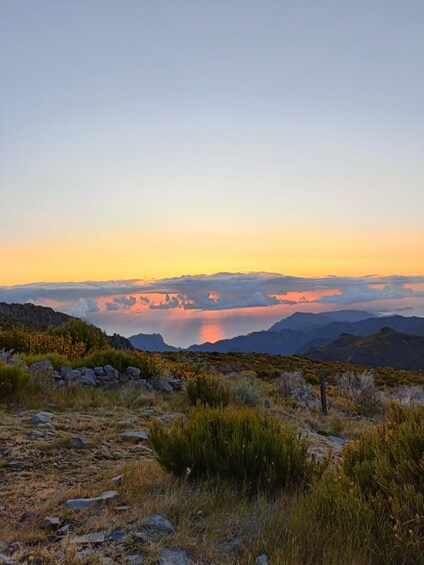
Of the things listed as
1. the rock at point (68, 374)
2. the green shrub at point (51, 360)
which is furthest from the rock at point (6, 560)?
the green shrub at point (51, 360)

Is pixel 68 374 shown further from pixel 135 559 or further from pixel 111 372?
pixel 135 559

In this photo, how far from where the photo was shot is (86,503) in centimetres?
463

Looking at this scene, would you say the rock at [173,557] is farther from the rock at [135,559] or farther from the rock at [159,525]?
the rock at [159,525]

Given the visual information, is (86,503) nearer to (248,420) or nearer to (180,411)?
(248,420)

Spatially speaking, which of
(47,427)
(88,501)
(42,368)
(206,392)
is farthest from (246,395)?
(88,501)

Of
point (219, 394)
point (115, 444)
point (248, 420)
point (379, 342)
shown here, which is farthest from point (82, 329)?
point (379, 342)

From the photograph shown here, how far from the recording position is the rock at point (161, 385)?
12.5 metres

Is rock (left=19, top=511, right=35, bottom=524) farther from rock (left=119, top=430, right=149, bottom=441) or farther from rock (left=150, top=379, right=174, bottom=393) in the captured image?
rock (left=150, top=379, right=174, bottom=393)

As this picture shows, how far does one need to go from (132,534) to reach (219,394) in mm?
7569

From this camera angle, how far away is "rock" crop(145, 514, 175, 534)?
161 inches

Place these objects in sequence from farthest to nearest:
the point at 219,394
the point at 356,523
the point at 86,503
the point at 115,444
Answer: the point at 219,394
the point at 115,444
the point at 86,503
the point at 356,523

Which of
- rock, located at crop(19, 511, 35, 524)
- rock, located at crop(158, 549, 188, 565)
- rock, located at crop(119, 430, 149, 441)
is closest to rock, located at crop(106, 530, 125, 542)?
rock, located at crop(158, 549, 188, 565)

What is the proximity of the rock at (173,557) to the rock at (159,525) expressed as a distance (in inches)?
10.9

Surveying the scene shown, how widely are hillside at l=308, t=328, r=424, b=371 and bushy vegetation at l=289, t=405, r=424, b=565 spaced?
121463mm
